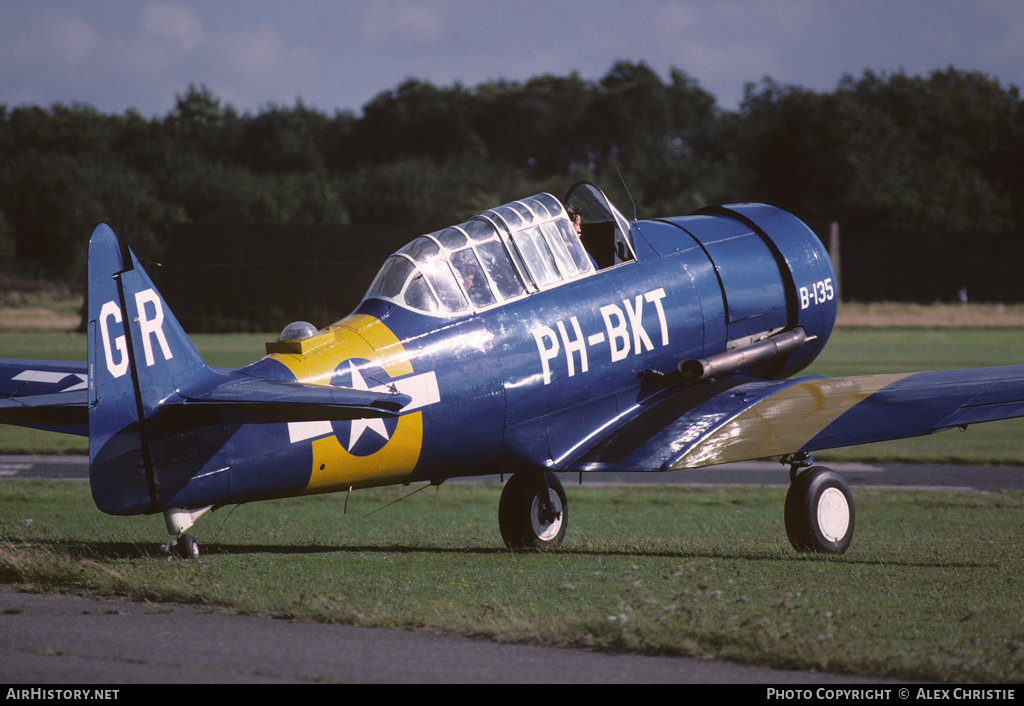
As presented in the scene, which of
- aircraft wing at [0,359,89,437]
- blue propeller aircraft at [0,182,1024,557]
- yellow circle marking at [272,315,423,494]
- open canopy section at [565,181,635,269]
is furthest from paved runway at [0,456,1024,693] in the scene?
open canopy section at [565,181,635,269]

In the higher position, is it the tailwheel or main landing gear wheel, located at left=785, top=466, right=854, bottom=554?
the tailwheel

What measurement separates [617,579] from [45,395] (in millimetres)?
4554

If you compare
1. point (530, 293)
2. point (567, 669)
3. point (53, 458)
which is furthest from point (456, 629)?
point (53, 458)

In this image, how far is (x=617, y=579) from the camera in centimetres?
784

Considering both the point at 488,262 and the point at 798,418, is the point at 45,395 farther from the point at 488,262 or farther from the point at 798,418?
the point at 798,418

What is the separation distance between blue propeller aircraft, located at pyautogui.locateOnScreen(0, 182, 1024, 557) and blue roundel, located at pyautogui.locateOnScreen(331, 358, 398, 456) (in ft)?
0.05

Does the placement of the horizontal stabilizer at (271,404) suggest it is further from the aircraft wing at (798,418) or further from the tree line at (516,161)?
the tree line at (516,161)

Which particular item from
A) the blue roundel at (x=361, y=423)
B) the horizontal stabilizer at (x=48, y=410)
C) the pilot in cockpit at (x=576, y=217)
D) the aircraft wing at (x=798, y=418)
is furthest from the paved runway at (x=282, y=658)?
the pilot in cockpit at (x=576, y=217)

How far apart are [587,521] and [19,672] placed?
7.83 m

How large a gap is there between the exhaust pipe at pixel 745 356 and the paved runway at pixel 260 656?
14.3 feet

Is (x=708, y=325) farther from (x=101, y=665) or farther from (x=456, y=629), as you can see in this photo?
(x=101, y=665)

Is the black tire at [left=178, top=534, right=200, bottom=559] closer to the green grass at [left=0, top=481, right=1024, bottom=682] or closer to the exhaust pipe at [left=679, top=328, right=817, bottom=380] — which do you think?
the green grass at [left=0, top=481, right=1024, bottom=682]

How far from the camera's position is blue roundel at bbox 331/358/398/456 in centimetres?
785

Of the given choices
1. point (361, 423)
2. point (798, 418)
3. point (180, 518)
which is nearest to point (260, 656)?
point (180, 518)
